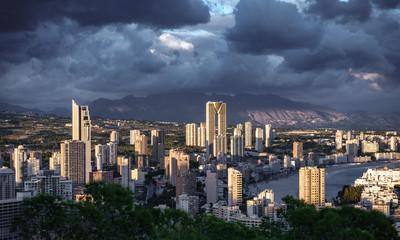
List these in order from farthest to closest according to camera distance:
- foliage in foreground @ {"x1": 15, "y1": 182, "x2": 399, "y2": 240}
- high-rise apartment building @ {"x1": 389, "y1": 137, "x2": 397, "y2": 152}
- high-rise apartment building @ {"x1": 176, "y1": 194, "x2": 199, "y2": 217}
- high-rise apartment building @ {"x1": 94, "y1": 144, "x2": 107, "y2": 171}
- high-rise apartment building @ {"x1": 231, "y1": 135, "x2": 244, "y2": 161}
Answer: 1. high-rise apartment building @ {"x1": 389, "y1": 137, "x2": 397, "y2": 152}
2. high-rise apartment building @ {"x1": 231, "y1": 135, "x2": 244, "y2": 161}
3. high-rise apartment building @ {"x1": 94, "y1": 144, "x2": 107, "y2": 171}
4. high-rise apartment building @ {"x1": 176, "y1": 194, "x2": 199, "y2": 217}
5. foliage in foreground @ {"x1": 15, "y1": 182, "x2": 399, "y2": 240}

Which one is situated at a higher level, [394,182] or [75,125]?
[75,125]

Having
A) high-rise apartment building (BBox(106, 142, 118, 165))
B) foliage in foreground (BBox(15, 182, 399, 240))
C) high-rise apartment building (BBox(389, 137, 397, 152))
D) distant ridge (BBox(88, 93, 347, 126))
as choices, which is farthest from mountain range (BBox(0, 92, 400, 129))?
foliage in foreground (BBox(15, 182, 399, 240))

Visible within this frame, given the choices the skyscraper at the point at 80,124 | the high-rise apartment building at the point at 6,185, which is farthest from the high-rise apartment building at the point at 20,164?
the high-rise apartment building at the point at 6,185

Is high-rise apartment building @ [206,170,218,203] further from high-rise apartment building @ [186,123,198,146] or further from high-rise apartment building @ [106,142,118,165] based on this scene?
high-rise apartment building @ [186,123,198,146]

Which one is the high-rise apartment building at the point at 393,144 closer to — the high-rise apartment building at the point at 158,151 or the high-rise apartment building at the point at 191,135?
the high-rise apartment building at the point at 191,135

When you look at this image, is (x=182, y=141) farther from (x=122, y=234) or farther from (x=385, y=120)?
(x=385, y=120)

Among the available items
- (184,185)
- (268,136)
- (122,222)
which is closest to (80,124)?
(184,185)

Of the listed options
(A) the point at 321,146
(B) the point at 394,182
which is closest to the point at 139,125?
(A) the point at 321,146
